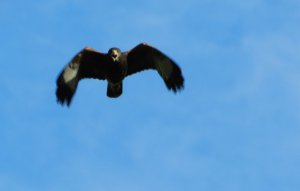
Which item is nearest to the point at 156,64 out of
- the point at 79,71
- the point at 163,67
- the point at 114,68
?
the point at 163,67

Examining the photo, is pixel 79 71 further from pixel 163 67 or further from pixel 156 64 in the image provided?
pixel 163 67

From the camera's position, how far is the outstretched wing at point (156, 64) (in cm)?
5794

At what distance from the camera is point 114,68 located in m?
57.7

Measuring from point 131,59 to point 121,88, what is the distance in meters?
0.71

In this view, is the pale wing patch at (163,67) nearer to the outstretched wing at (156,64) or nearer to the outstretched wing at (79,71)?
Result: the outstretched wing at (156,64)

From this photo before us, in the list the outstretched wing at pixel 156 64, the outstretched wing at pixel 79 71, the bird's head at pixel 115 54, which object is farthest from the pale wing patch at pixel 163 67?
the outstretched wing at pixel 79 71

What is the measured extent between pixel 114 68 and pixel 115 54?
34 cm

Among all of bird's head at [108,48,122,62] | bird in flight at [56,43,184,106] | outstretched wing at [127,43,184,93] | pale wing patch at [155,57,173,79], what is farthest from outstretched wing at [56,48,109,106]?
pale wing patch at [155,57,173,79]

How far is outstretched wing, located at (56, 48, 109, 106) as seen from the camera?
5741 cm

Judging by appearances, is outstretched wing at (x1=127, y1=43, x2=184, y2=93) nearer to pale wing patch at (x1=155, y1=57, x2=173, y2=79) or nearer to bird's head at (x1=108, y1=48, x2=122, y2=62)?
pale wing patch at (x1=155, y1=57, x2=173, y2=79)

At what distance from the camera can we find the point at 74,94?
57.6m

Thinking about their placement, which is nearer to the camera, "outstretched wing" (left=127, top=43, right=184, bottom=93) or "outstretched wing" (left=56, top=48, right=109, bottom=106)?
"outstretched wing" (left=56, top=48, right=109, bottom=106)

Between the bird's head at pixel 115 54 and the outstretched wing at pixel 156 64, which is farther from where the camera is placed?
the outstretched wing at pixel 156 64

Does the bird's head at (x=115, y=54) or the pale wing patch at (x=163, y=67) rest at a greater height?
the pale wing patch at (x=163, y=67)
